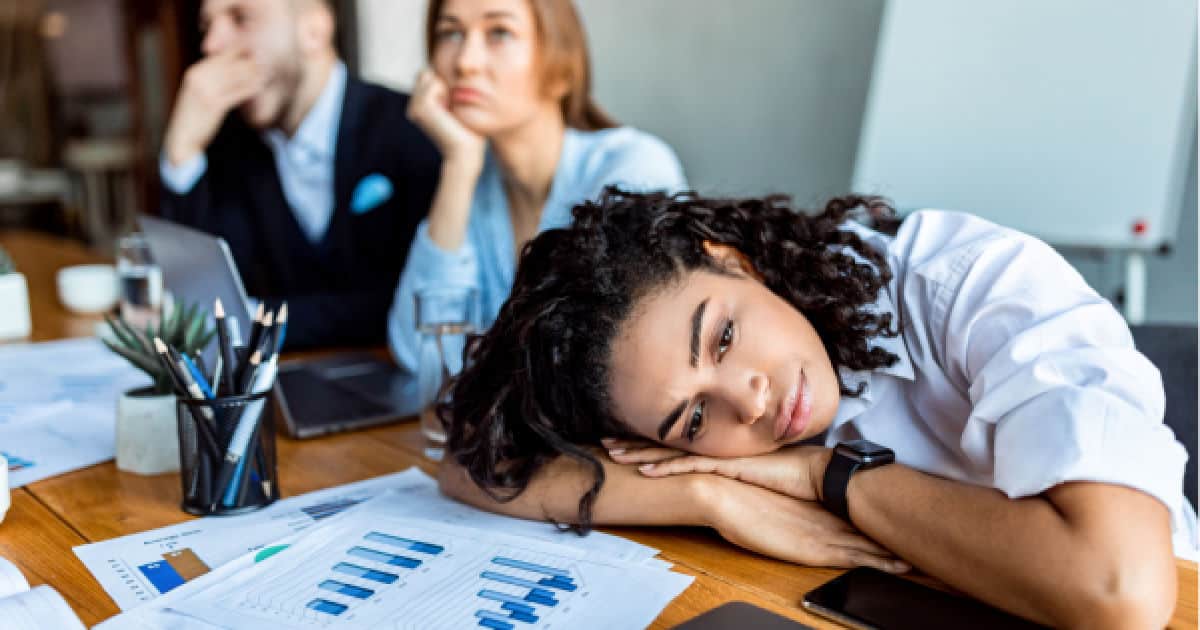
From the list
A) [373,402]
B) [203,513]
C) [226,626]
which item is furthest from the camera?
[373,402]

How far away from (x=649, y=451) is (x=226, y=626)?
1.35 feet

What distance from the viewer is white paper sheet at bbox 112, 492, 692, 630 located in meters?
0.74

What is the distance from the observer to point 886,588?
78 cm

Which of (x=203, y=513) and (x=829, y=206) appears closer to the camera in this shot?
(x=203, y=513)

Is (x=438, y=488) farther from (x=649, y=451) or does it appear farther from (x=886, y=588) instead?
(x=886, y=588)

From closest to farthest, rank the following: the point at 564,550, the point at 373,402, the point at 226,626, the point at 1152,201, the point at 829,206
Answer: the point at 226,626
the point at 564,550
the point at 829,206
the point at 373,402
the point at 1152,201

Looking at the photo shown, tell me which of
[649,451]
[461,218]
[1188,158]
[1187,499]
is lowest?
[1187,499]

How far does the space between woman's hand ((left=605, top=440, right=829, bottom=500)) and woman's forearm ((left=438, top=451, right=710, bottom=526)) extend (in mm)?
18

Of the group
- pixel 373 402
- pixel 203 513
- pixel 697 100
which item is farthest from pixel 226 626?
pixel 697 100

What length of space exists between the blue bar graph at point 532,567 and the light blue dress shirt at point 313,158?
5.16ft

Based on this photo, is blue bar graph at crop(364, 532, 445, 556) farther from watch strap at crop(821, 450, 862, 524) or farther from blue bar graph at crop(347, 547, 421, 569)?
watch strap at crop(821, 450, 862, 524)

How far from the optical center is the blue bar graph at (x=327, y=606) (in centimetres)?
76

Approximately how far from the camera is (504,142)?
6.04ft

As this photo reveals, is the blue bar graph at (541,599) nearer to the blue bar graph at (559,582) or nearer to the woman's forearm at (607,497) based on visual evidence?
the blue bar graph at (559,582)
